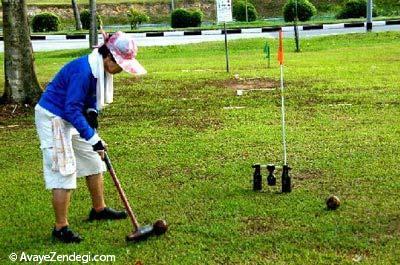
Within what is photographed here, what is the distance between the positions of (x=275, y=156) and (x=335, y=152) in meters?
0.65

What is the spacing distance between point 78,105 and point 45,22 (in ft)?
92.7

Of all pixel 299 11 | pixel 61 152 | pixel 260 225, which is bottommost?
pixel 260 225

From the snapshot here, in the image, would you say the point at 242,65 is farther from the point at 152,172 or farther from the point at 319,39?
the point at 152,172

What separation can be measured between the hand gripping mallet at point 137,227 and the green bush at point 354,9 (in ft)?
93.2

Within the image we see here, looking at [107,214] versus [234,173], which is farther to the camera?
[234,173]

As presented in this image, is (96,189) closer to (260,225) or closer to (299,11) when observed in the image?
(260,225)

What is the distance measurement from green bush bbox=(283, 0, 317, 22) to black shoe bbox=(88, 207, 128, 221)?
84.6ft

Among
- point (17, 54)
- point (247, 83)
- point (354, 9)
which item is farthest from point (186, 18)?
point (17, 54)

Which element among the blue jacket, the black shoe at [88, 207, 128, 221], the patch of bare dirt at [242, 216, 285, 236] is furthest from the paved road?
the blue jacket

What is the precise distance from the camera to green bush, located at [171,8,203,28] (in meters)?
31.2

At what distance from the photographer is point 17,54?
10930 mm

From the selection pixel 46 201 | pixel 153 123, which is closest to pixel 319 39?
pixel 153 123

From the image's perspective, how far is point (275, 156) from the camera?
24.7 feet

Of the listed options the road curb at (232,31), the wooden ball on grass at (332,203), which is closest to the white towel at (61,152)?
the wooden ball on grass at (332,203)
